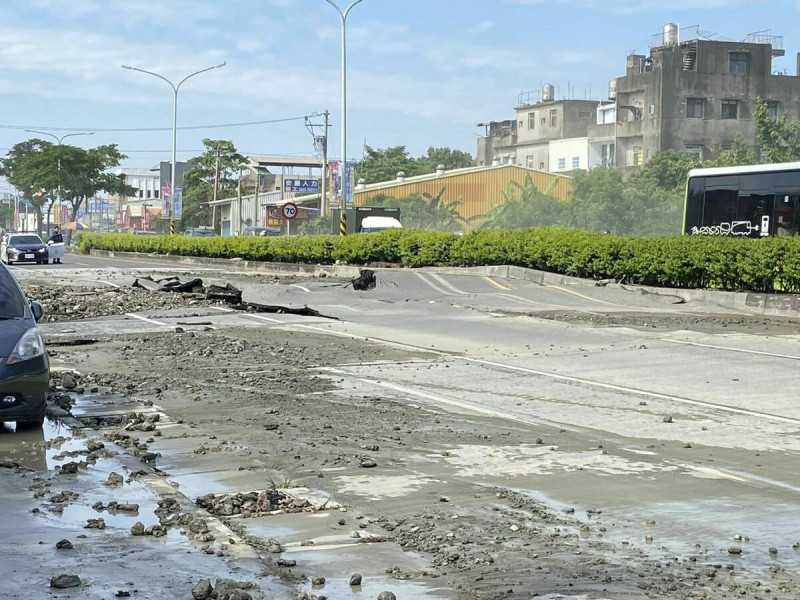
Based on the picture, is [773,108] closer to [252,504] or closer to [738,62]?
[738,62]

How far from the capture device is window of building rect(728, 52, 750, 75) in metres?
80.7

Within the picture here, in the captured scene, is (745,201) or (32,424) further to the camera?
(745,201)

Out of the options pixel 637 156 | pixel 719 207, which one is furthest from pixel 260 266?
pixel 637 156

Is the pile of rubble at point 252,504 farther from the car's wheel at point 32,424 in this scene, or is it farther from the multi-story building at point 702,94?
the multi-story building at point 702,94

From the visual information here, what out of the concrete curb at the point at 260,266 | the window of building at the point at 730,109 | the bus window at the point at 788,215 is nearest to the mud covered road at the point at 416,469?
the bus window at the point at 788,215

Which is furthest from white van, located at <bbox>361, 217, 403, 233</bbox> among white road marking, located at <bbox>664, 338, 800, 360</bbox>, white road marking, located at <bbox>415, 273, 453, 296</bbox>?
white road marking, located at <bbox>664, 338, 800, 360</bbox>

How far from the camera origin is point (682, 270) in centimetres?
2756

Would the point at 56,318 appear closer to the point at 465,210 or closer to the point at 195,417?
the point at 195,417

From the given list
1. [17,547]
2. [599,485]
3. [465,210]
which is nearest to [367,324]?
[599,485]

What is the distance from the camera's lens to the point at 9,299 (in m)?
11.2

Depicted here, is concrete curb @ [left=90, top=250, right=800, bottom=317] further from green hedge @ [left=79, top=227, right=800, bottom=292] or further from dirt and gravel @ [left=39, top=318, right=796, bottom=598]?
dirt and gravel @ [left=39, top=318, right=796, bottom=598]

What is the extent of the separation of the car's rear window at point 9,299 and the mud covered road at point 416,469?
1.12 meters

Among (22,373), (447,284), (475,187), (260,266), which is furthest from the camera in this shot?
(475,187)

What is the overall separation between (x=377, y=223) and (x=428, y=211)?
24523mm
